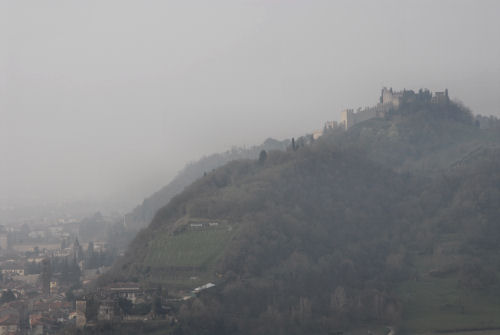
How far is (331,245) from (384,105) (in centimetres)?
8380

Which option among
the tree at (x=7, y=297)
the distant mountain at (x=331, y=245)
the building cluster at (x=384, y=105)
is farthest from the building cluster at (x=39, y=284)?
the building cluster at (x=384, y=105)

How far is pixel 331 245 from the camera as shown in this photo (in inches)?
4092

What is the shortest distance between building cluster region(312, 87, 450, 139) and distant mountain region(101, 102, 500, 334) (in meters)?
23.8

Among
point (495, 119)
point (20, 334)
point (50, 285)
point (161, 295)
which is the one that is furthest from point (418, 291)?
point (495, 119)

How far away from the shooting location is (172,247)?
9831cm

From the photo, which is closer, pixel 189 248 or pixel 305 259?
pixel 305 259

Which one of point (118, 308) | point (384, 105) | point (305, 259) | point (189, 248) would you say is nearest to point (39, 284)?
point (189, 248)

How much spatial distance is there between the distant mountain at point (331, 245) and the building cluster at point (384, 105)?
23752 mm

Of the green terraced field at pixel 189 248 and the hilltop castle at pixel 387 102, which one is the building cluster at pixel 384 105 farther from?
the green terraced field at pixel 189 248

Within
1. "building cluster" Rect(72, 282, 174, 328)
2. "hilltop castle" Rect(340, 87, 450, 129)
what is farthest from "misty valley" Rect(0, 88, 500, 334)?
"hilltop castle" Rect(340, 87, 450, 129)

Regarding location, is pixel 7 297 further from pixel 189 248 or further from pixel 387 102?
pixel 387 102

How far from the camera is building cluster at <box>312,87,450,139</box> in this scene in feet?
586

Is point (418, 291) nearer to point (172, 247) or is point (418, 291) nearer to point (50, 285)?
point (172, 247)

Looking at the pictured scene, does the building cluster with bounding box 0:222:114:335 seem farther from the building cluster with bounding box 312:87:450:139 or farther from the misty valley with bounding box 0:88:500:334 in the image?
the building cluster with bounding box 312:87:450:139
